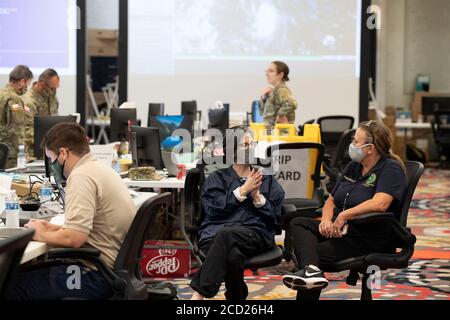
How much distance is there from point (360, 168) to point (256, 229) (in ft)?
2.50

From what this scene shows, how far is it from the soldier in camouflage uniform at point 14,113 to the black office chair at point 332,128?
374 centimetres

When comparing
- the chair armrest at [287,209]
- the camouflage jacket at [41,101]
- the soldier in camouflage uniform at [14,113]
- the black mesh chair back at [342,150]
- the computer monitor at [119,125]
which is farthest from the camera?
the camouflage jacket at [41,101]

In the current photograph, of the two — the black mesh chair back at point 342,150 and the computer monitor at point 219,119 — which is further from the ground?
the computer monitor at point 219,119

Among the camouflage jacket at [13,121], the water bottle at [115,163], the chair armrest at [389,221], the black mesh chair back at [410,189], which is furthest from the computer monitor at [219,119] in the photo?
the chair armrest at [389,221]

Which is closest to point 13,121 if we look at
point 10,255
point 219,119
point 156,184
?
point 219,119

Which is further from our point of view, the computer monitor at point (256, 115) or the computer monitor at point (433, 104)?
the computer monitor at point (433, 104)

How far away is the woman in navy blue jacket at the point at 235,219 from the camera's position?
4.70 meters

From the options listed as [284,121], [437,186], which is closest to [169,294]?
[284,121]

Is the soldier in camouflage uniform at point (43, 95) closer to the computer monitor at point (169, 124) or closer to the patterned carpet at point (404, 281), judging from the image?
the computer monitor at point (169, 124)

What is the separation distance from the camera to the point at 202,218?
16.8 feet

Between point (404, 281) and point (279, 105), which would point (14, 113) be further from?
point (404, 281)

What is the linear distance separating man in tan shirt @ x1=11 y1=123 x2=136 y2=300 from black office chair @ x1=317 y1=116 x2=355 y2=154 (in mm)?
6891

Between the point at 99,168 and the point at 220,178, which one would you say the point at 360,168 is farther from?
the point at 99,168

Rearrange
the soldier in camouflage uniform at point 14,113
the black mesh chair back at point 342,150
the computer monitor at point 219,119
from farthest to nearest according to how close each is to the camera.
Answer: the computer monitor at point 219,119 < the soldier in camouflage uniform at point 14,113 < the black mesh chair back at point 342,150
